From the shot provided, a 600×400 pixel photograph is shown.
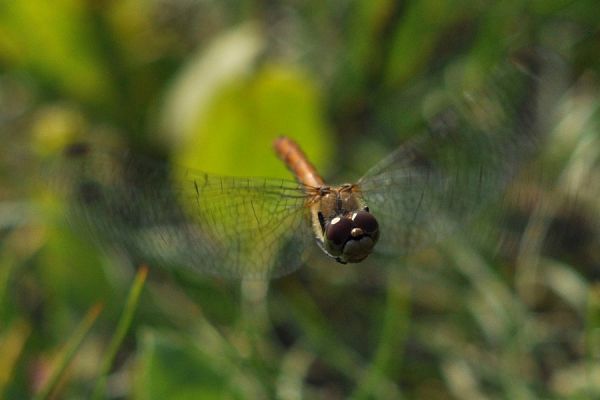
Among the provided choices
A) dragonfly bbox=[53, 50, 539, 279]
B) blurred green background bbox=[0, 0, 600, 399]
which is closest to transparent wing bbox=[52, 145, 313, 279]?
dragonfly bbox=[53, 50, 539, 279]

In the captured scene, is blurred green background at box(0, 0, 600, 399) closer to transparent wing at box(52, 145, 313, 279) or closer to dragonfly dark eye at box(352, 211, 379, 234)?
transparent wing at box(52, 145, 313, 279)

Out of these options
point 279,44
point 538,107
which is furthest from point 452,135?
point 279,44

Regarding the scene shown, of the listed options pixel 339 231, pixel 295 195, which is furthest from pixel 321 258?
pixel 339 231

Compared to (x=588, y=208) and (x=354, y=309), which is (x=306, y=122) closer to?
(x=354, y=309)

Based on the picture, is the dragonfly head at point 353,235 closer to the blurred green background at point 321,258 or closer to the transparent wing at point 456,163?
the transparent wing at point 456,163

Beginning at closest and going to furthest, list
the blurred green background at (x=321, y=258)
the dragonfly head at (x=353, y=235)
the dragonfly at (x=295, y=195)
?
the dragonfly head at (x=353, y=235) < the dragonfly at (x=295, y=195) < the blurred green background at (x=321, y=258)

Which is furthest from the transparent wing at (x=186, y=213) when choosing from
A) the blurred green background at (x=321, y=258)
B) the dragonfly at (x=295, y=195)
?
the blurred green background at (x=321, y=258)

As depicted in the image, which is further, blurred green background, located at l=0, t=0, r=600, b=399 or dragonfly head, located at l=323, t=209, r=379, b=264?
blurred green background, located at l=0, t=0, r=600, b=399

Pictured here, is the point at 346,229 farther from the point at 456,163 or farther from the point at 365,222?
the point at 456,163
